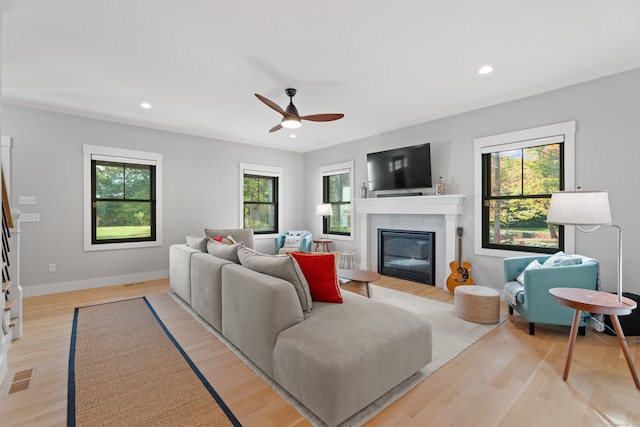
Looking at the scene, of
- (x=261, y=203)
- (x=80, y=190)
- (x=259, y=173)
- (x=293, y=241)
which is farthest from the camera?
(x=261, y=203)

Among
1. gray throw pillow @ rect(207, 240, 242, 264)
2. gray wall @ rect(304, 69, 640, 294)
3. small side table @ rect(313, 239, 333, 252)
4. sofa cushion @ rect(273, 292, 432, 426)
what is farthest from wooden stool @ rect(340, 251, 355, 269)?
sofa cushion @ rect(273, 292, 432, 426)

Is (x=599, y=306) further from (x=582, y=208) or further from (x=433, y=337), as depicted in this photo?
(x=433, y=337)

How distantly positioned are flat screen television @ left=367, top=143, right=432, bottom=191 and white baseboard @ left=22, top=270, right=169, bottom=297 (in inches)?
165

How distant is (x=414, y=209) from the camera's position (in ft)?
15.8

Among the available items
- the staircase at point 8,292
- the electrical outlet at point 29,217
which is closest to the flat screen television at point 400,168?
the staircase at point 8,292

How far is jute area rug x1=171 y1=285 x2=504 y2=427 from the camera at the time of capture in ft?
5.84

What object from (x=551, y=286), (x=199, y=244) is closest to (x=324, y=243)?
(x=199, y=244)

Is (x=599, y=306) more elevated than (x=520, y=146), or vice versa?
(x=520, y=146)

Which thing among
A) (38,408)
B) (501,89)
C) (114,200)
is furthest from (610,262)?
(114,200)

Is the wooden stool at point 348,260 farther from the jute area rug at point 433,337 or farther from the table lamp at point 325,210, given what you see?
the jute area rug at point 433,337

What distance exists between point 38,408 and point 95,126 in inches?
162

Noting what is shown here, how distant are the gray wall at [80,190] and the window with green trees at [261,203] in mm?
343

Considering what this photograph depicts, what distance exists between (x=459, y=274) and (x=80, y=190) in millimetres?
5785

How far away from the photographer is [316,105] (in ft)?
13.3
